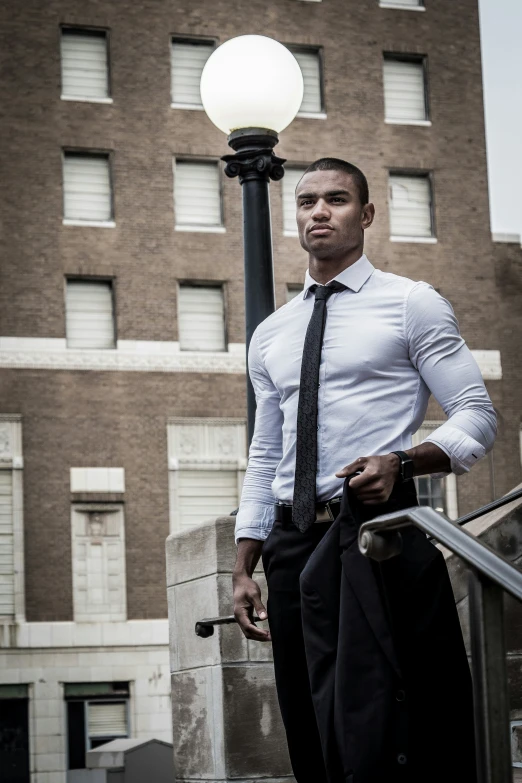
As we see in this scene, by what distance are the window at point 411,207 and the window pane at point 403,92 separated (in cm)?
148

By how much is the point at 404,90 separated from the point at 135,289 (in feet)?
27.9

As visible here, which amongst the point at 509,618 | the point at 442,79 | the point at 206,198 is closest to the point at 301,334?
the point at 509,618

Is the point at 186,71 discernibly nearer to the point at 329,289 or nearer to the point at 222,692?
the point at 222,692

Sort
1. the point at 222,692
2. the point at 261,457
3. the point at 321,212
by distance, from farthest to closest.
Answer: the point at 222,692 → the point at 261,457 → the point at 321,212

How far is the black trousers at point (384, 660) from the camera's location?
3066 mm

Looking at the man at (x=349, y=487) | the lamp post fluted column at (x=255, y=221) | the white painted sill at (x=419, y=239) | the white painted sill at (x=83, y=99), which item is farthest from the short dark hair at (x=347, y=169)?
the white painted sill at (x=419, y=239)

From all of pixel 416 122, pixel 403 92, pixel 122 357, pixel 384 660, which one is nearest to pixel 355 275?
pixel 384 660

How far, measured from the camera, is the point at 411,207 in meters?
33.6

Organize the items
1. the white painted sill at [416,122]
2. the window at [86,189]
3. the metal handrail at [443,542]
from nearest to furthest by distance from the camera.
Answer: the metal handrail at [443,542] < the window at [86,189] < the white painted sill at [416,122]

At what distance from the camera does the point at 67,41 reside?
1237 inches

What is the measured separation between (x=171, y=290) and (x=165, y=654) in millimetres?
7795

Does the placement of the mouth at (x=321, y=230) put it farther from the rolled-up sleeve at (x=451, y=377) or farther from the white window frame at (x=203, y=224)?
the white window frame at (x=203, y=224)

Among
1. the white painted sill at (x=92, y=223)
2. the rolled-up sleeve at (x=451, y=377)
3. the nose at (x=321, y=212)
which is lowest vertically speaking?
the rolled-up sleeve at (x=451, y=377)

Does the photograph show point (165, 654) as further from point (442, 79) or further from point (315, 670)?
point (315, 670)
